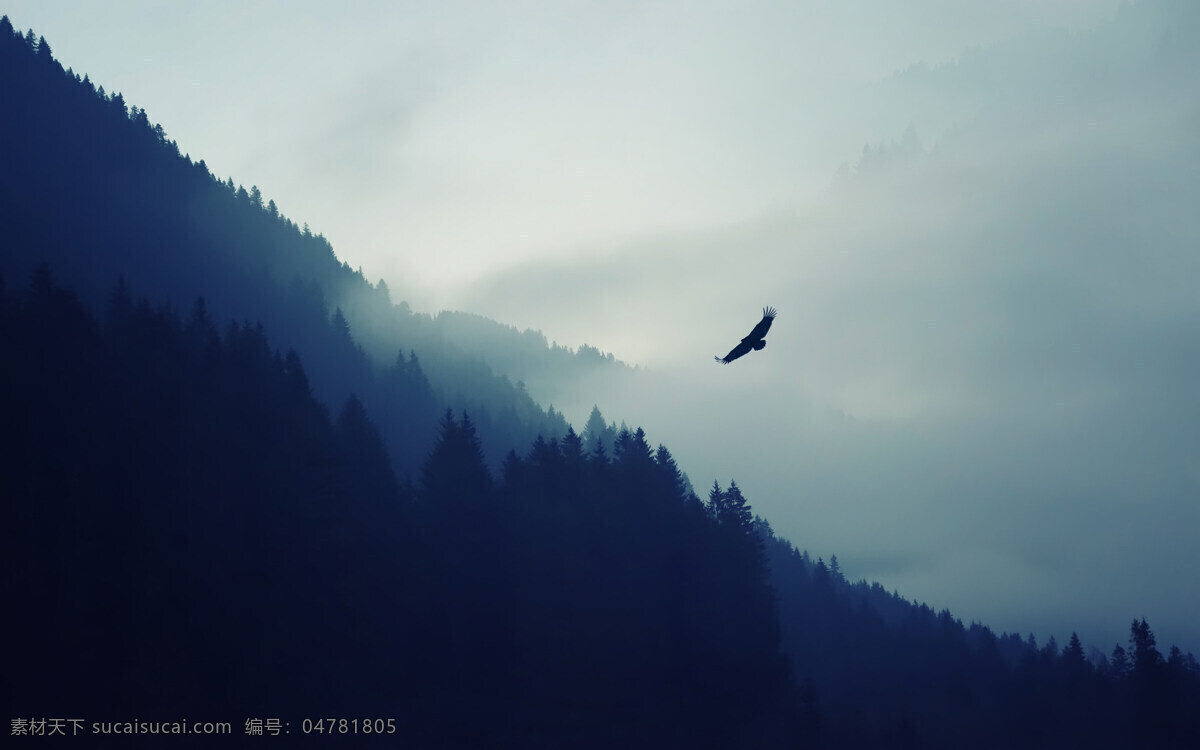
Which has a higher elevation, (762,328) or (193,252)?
(193,252)

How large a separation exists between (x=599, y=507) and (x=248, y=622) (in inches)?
851

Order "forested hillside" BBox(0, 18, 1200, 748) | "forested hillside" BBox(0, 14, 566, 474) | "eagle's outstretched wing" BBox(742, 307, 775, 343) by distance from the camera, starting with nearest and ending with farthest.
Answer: "eagle's outstretched wing" BBox(742, 307, 775, 343)
"forested hillside" BBox(0, 18, 1200, 748)
"forested hillside" BBox(0, 14, 566, 474)

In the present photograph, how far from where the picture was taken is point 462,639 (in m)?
43.5

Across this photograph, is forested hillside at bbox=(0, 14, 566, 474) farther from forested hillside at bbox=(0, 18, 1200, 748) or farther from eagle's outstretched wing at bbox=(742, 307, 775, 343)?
eagle's outstretched wing at bbox=(742, 307, 775, 343)

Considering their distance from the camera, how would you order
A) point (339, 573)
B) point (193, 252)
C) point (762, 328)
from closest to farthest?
point (762, 328) < point (339, 573) < point (193, 252)

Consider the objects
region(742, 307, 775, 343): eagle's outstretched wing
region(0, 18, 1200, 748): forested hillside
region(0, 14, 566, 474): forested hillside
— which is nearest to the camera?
region(742, 307, 775, 343): eagle's outstretched wing

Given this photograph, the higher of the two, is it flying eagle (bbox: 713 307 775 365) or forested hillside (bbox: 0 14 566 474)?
forested hillside (bbox: 0 14 566 474)

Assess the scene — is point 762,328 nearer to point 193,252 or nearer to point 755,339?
point 755,339

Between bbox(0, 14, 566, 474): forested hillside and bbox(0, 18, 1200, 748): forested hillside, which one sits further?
bbox(0, 14, 566, 474): forested hillside

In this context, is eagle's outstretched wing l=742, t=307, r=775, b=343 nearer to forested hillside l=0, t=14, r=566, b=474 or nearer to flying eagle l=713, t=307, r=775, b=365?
flying eagle l=713, t=307, r=775, b=365

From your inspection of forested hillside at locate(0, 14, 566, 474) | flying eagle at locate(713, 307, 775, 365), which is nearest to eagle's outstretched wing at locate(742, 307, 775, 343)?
flying eagle at locate(713, 307, 775, 365)

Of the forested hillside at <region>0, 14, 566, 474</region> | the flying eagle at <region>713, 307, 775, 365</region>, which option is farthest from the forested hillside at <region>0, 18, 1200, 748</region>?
the flying eagle at <region>713, 307, 775, 365</region>

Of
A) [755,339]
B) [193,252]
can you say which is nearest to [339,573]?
[755,339]

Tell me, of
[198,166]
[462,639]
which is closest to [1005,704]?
[462,639]
